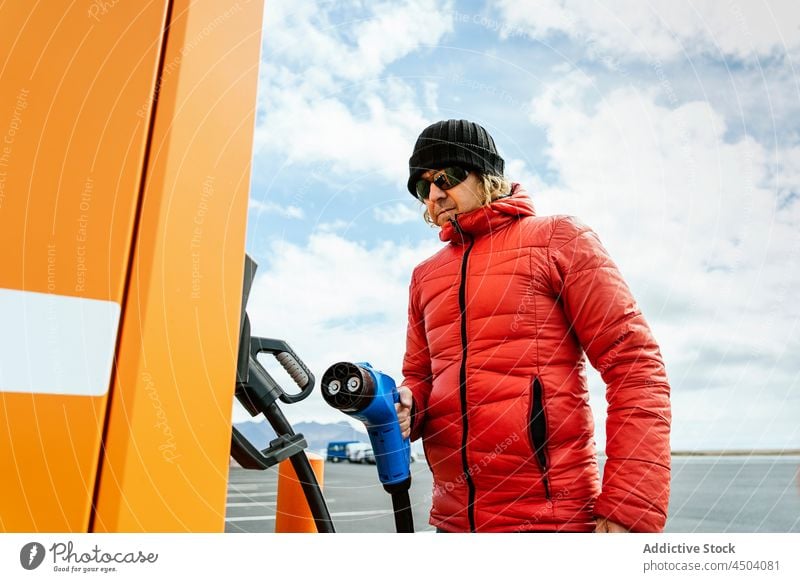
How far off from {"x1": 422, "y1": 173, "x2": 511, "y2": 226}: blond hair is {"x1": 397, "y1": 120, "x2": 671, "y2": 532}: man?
0.03m

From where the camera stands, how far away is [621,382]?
138cm

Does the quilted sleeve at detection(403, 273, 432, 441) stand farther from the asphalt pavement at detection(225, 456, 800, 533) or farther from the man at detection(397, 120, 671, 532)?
the asphalt pavement at detection(225, 456, 800, 533)

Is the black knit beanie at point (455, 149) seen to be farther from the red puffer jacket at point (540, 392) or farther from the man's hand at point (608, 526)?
the man's hand at point (608, 526)

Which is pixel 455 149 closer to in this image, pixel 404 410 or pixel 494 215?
pixel 494 215

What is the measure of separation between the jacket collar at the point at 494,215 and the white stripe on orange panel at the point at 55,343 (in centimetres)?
112

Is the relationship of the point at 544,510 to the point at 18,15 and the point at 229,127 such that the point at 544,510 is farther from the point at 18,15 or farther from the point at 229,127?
the point at 18,15

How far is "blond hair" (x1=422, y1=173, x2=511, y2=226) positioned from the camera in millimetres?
1723

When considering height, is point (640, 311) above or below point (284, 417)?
above

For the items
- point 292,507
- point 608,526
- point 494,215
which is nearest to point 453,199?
point 494,215

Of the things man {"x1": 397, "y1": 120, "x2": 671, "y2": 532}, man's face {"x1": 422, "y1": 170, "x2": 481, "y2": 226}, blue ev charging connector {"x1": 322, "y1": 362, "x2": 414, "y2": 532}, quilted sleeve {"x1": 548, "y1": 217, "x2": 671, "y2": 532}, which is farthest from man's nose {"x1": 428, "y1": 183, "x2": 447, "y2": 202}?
blue ev charging connector {"x1": 322, "y1": 362, "x2": 414, "y2": 532}

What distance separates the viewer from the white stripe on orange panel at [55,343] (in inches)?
28.4

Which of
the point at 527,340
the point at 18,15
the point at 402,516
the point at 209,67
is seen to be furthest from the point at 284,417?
the point at 18,15

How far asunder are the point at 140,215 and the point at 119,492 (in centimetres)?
39
